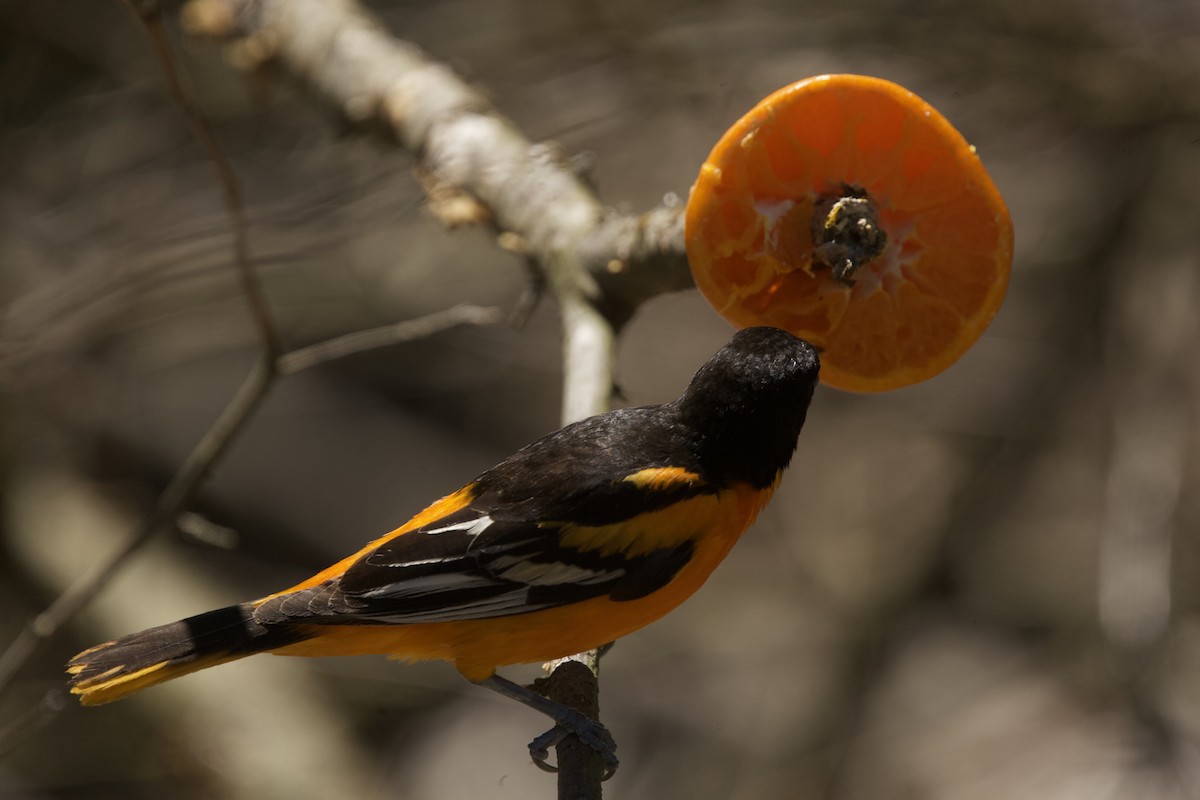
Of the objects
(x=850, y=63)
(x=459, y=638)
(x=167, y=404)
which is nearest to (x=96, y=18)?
(x=167, y=404)

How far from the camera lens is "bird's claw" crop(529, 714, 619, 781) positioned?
99.1 inches

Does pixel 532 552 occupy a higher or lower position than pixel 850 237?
lower

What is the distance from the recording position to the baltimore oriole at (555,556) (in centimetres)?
272

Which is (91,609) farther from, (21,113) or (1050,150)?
(1050,150)

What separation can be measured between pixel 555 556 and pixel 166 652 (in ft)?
3.02

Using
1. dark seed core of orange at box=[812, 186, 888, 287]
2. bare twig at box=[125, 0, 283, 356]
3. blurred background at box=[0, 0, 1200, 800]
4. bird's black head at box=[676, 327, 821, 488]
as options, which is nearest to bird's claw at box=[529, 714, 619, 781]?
bird's black head at box=[676, 327, 821, 488]

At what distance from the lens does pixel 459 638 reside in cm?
285

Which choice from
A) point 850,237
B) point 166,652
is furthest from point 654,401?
point 166,652

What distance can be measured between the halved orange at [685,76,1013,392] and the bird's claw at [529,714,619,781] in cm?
100

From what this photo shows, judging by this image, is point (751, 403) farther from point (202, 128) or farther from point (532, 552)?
point (202, 128)

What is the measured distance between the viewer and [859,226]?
259 centimetres

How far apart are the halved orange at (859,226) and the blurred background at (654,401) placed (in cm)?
210

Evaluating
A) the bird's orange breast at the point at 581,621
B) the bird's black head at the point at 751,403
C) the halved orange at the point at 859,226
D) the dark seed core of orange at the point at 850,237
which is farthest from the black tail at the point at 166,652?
the dark seed core of orange at the point at 850,237

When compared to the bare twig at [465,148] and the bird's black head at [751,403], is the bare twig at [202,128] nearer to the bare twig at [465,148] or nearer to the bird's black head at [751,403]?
the bare twig at [465,148]
